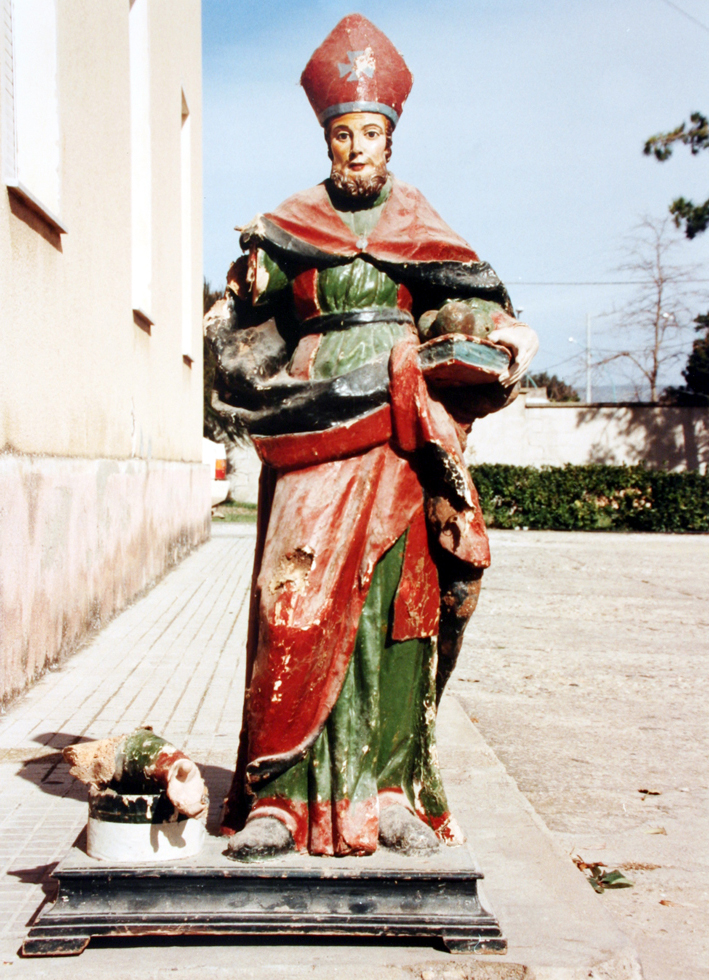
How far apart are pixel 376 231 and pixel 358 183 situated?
14cm

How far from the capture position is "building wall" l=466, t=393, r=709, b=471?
2530cm

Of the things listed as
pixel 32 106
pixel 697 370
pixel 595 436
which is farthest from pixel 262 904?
pixel 697 370

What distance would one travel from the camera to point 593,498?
2170cm

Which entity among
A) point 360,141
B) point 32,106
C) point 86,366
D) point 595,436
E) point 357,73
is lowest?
point 595,436

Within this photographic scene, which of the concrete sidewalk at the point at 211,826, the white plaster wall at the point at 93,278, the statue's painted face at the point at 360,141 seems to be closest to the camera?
the concrete sidewalk at the point at 211,826

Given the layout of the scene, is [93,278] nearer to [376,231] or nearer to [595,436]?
[376,231]

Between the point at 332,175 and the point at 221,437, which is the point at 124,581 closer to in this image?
the point at 332,175

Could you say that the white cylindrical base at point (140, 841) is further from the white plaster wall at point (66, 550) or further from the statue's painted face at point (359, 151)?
the white plaster wall at point (66, 550)

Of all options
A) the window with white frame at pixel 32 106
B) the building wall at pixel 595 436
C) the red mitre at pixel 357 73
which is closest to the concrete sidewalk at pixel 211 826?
the red mitre at pixel 357 73

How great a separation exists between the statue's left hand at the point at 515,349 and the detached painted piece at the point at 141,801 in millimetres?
1365

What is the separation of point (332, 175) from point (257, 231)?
292 millimetres

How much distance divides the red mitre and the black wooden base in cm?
210

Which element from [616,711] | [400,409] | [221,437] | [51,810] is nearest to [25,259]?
[51,810]

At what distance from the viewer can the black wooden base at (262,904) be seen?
2.58 metres
